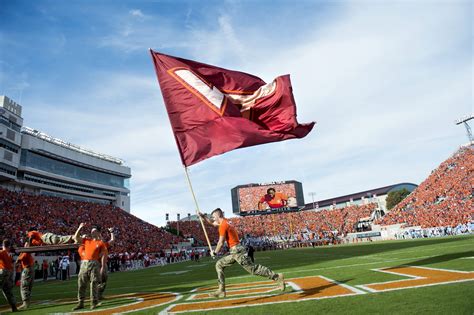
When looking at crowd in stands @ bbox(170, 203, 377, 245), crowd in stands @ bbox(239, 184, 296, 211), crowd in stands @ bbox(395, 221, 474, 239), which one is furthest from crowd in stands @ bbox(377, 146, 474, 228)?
crowd in stands @ bbox(239, 184, 296, 211)

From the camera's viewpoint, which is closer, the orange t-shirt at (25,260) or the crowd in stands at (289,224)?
the orange t-shirt at (25,260)

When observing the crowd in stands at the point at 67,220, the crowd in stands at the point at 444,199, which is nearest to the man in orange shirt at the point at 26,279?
the crowd in stands at the point at 67,220

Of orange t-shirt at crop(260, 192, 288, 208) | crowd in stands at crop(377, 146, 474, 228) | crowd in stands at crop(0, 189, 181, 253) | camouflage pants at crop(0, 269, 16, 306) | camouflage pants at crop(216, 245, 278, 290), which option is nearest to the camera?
camouflage pants at crop(216, 245, 278, 290)

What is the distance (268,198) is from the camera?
7325 cm

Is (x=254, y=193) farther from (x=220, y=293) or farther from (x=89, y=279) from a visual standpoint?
(x=220, y=293)

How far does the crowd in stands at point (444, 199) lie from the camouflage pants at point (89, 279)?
1515 inches

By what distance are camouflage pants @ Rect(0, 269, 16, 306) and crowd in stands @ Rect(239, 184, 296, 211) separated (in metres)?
65.2

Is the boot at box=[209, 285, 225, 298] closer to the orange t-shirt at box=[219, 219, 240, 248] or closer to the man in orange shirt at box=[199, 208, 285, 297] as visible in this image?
the man in orange shirt at box=[199, 208, 285, 297]

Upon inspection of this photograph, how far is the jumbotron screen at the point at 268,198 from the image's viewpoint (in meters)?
72.8

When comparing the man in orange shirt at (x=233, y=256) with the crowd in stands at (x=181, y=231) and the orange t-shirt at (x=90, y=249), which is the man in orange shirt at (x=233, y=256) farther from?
the crowd in stands at (x=181, y=231)

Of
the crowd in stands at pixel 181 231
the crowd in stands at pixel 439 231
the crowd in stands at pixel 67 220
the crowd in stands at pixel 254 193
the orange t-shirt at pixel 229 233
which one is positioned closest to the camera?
the orange t-shirt at pixel 229 233

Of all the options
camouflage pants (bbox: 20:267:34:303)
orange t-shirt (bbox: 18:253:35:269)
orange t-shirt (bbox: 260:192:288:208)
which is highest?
orange t-shirt (bbox: 260:192:288:208)

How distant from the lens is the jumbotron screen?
7281 cm

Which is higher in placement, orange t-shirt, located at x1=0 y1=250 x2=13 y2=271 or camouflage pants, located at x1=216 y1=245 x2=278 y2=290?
orange t-shirt, located at x1=0 y1=250 x2=13 y2=271
